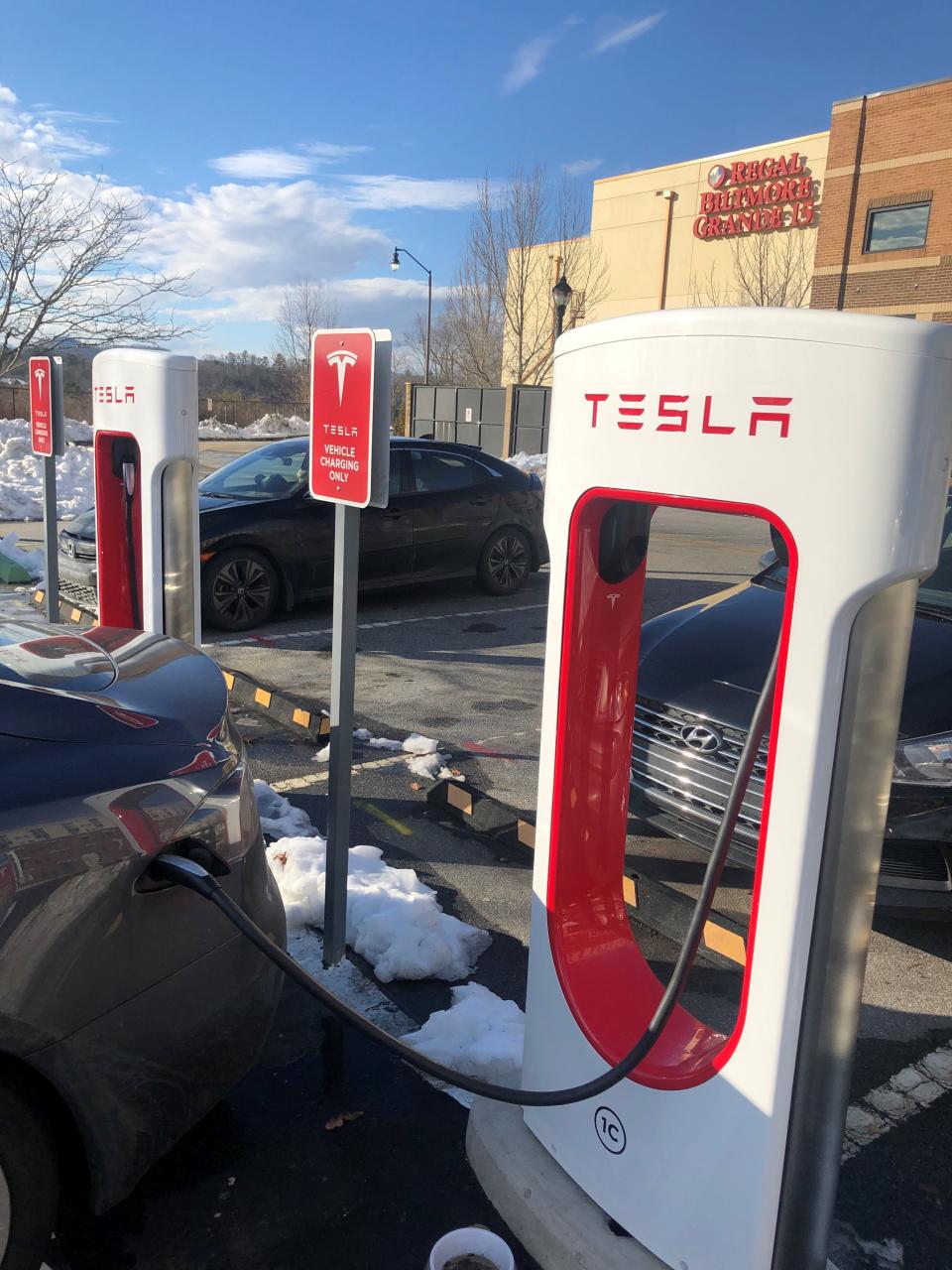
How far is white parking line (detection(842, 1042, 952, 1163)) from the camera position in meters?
2.87

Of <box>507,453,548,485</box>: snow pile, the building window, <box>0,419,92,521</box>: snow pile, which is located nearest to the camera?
<box>0,419,92,521</box>: snow pile

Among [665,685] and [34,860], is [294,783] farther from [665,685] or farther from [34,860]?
[34,860]

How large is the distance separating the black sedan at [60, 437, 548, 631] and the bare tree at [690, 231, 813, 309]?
78.1 ft

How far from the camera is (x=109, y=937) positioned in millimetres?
2115

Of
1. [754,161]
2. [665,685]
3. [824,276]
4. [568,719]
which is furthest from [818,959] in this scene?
[754,161]

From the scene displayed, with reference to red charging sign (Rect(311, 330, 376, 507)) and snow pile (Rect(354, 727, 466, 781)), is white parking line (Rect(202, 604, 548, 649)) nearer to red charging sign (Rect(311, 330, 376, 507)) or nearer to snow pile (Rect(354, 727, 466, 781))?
snow pile (Rect(354, 727, 466, 781))

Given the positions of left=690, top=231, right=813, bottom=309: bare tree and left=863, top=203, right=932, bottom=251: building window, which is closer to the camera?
left=863, top=203, right=932, bottom=251: building window

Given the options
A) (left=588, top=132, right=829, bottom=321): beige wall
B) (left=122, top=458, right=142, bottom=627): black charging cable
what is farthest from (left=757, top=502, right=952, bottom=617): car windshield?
(left=588, top=132, right=829, bottom=321): beige wall

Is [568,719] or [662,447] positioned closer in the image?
[662,447]

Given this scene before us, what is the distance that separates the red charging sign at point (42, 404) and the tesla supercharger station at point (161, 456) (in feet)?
5.66

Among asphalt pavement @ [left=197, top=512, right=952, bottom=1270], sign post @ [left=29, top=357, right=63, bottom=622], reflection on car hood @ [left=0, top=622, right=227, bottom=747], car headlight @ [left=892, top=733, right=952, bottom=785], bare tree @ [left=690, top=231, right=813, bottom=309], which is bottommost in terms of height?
asphalt pavement @ [left=197, top=512, right=952, bottom=1270]

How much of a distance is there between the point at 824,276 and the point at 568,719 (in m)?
29.9

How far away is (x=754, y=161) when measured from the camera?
3403cm

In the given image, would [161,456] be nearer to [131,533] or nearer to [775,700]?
[131,533]
